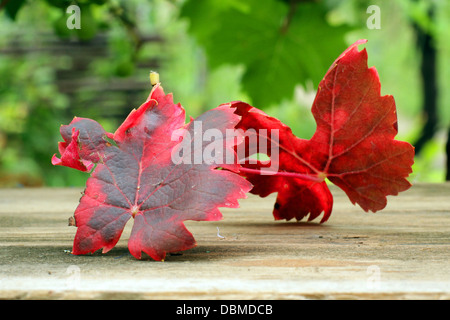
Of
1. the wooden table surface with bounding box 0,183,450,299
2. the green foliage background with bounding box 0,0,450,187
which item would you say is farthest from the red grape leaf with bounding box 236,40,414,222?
the green foliage background with bounding box 0,0,450,187

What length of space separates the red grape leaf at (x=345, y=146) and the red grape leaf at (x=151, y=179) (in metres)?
0.05

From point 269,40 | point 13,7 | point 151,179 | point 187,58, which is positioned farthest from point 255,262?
point 187,58

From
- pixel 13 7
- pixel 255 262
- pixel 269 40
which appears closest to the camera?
pixel 255 262

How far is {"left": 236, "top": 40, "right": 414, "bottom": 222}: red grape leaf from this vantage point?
34cm

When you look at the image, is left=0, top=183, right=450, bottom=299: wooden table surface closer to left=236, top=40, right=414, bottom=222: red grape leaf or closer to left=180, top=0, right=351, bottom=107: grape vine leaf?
left=236, top=40, right=414, bottom=222: red grape leaf

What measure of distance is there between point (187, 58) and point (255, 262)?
2.27m

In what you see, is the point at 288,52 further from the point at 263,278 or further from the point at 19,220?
the point at 263,278

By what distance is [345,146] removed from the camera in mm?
361

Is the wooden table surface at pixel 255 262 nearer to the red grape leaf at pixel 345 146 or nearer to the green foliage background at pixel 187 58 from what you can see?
the red grape leaf at pixel 345 146

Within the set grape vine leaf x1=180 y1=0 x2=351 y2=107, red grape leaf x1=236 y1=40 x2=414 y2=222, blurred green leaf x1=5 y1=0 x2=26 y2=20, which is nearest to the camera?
red grape leaf x1=236 y1=40 x2=414 y2=222

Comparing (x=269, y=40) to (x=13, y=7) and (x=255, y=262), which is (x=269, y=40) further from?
(x=255, y=262)

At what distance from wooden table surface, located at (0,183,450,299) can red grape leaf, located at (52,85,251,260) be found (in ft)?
0.05

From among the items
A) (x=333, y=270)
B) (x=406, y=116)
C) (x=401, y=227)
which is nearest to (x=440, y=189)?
(x=401, y=227)
